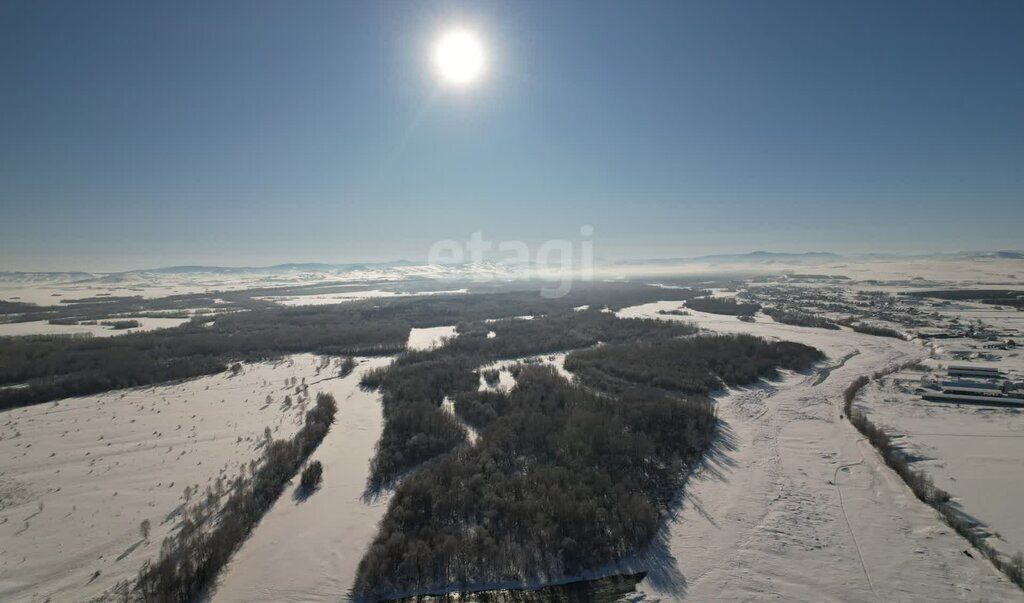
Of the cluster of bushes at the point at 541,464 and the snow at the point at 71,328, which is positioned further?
the snow at the point at 71,328

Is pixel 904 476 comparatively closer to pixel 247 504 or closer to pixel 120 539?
pixel 247 504

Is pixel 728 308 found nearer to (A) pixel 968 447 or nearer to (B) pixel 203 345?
(A) pixel 968 447

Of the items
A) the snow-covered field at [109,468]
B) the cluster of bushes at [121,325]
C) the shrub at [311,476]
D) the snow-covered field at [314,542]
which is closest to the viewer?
the snow-covered field at [314,542]

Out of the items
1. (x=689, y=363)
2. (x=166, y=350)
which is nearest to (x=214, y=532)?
(x=689, y=363)

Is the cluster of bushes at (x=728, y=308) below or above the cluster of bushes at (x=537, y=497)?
above

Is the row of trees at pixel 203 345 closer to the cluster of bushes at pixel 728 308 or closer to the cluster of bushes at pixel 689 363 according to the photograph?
the cluster of bushes at pixel 689 363

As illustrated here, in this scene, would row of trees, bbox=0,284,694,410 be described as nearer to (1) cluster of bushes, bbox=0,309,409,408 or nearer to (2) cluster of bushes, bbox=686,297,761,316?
(1) cluster of bushes, bbox=0,309,409,408

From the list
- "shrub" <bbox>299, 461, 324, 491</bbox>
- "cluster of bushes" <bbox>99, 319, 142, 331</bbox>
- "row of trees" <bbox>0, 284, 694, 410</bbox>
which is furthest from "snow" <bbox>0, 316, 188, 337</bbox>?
"shrub" <bbox>299, 461, 324, 491</bbox>

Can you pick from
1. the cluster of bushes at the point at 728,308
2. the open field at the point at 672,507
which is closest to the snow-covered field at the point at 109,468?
the open field at the point at 672,507
